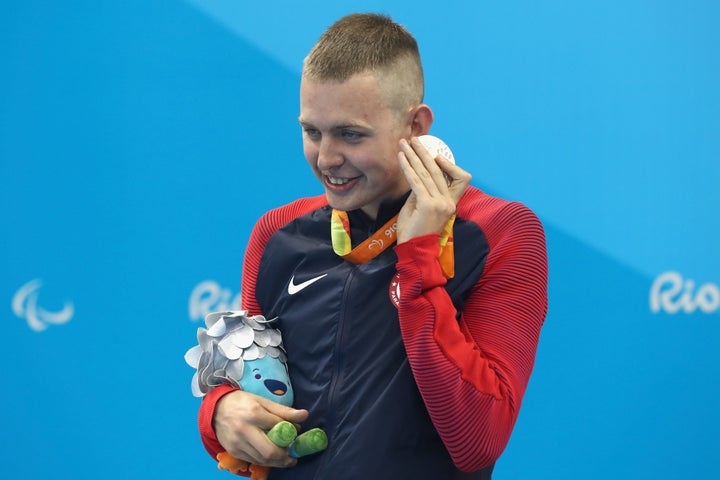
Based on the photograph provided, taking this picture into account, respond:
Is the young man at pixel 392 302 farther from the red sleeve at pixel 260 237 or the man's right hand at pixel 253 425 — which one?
the red sleeve at pixel 260 237

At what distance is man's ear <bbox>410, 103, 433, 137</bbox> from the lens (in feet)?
5.34

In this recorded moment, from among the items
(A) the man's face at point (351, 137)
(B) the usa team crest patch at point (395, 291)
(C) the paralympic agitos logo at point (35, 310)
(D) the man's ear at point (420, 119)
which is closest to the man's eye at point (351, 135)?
(A) the man's face at point (351, 137)

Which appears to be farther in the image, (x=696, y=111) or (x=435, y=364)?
(x=696, y=111)

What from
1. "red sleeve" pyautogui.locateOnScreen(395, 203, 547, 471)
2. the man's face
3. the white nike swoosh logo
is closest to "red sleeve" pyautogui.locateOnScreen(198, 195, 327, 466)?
the white nike swoosh logo

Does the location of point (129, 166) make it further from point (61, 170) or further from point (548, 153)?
point (548, 153)

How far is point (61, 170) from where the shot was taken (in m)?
3.00

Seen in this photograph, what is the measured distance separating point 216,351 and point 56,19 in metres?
1.76

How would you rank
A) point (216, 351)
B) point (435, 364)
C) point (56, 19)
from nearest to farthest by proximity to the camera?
1. point (435, 364)
2. point (216, 351)
3. point (56, 19)

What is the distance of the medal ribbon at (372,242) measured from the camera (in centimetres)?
150

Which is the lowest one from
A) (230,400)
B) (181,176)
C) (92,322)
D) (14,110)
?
(230,400)

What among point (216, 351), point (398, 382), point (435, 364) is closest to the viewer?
point (435, 364)

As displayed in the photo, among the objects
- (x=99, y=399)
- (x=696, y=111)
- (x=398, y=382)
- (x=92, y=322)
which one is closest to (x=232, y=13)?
(x=92, y=322)

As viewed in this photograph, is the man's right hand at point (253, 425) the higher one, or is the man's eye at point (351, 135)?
the man's eye at point (351, 135)

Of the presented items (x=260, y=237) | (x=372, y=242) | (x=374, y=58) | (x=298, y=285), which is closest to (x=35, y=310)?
(x=260, y=237)
